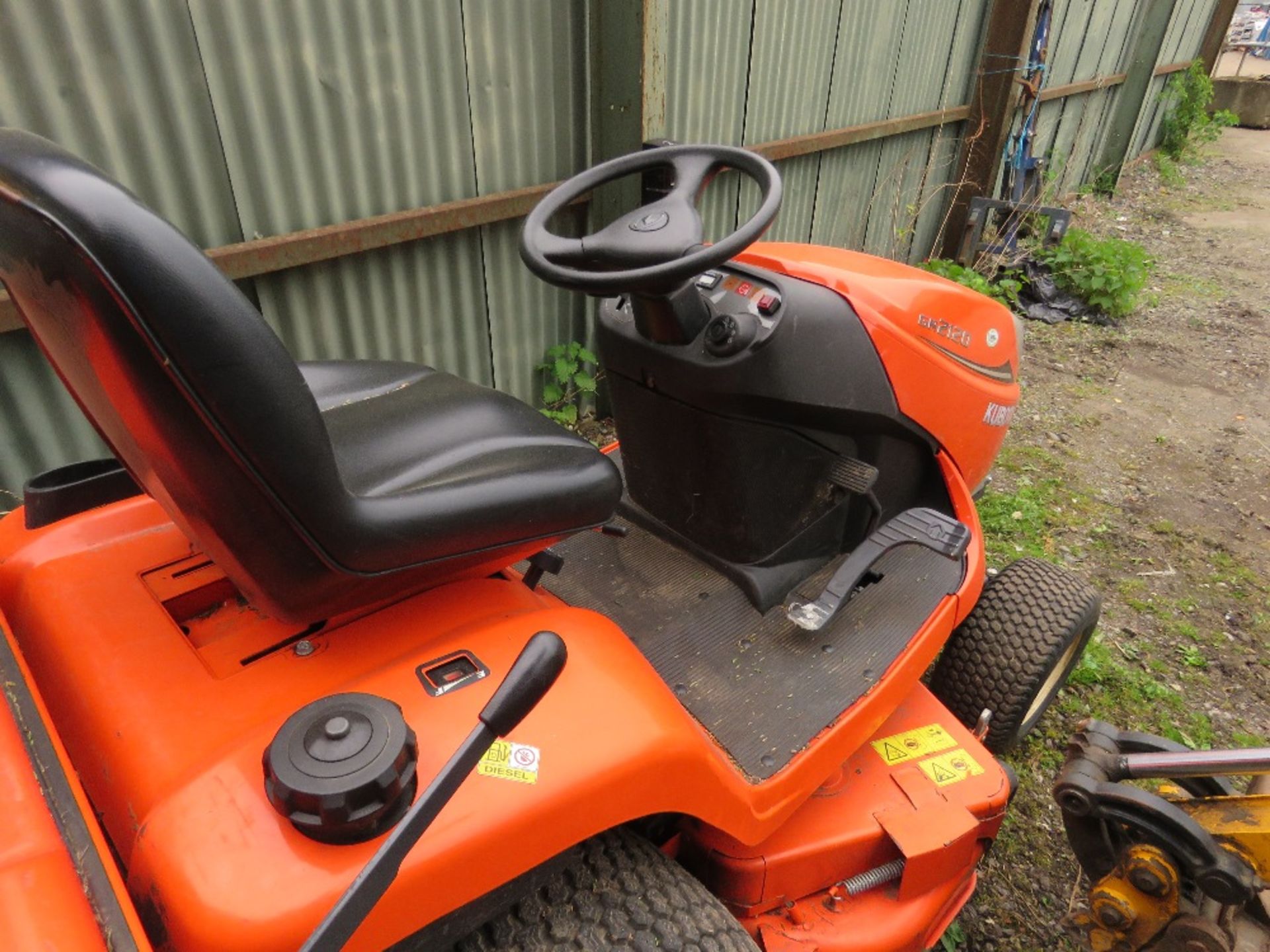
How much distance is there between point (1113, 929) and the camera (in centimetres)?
155

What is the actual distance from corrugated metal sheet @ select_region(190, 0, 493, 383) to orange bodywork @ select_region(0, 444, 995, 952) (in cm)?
135

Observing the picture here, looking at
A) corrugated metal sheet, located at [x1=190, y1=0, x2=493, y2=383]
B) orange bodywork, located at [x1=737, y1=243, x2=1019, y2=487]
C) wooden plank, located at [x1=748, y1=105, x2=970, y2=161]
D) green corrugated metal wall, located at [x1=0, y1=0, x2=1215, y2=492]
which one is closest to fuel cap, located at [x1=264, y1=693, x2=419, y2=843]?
orange bodywork, located at [x1=737, y1=243, x2=1019, y2=487]

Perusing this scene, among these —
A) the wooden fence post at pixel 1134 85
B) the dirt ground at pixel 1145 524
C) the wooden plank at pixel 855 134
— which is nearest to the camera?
the dirt ground at pixel 1145 524

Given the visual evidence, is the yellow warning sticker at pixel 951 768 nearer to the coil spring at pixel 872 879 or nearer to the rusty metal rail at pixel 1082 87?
the coil spring at pixel 872 879

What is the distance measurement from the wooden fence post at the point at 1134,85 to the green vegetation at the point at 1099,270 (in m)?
3.40

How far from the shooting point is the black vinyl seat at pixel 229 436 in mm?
733

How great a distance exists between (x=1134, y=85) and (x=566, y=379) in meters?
7.34

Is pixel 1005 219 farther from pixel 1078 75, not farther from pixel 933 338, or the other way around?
pixel 933 338

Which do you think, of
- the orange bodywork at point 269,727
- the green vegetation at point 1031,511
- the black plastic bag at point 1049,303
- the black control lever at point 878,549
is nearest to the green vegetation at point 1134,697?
the green vegetation at point 1031,511

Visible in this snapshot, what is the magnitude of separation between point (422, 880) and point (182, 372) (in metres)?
0.56

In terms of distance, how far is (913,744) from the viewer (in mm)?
1667

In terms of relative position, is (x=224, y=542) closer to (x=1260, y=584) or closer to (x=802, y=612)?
(x=802, y=612)

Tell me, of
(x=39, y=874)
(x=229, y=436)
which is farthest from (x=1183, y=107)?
(x=39, y=874)

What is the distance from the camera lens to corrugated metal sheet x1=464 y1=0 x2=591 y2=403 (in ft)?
8.88
